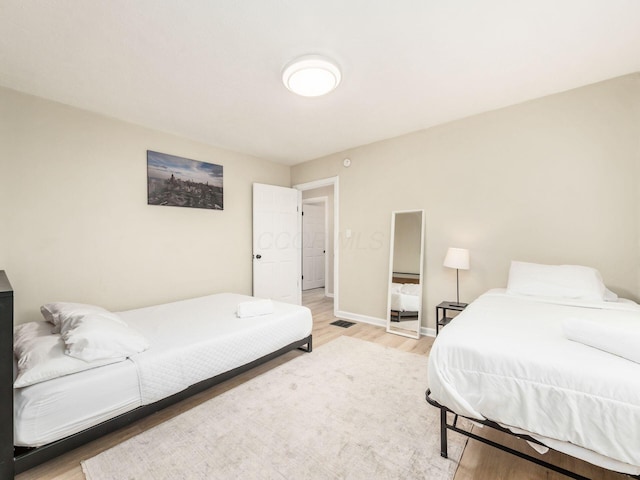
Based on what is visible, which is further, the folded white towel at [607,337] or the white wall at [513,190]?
the white wall at [513,190]

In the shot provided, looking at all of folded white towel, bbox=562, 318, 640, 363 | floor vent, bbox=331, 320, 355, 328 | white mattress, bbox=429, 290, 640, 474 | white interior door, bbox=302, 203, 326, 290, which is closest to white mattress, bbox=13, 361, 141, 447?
white mattress, bbox=429, 290, 640, 474

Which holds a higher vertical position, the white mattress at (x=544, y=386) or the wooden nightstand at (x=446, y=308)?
the white mattress at (x=544, y=386)

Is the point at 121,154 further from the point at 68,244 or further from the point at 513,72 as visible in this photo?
the point at 513,72

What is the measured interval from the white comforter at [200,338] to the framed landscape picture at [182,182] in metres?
1.30

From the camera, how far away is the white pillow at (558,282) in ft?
7.08

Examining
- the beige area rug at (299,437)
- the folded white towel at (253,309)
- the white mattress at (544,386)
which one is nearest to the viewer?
the white mattress at (544,386)

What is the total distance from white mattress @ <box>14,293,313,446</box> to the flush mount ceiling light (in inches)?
77.8

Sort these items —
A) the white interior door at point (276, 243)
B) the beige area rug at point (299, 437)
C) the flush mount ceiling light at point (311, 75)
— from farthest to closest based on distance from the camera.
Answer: the white interior door at point (276, 243) → the flush mount ceiling light at point (311, 75) → the beige area rug at point (299, 437)

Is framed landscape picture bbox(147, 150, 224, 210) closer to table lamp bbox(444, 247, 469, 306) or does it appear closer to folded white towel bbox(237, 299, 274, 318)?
folded white towel bbox(237, 299, 274, 318)

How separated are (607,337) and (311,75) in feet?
7.51

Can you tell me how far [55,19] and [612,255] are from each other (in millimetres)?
4375

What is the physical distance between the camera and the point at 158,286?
10.6 feet

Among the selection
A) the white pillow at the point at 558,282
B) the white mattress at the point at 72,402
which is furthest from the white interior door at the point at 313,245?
the white mattress at the point at 72,402

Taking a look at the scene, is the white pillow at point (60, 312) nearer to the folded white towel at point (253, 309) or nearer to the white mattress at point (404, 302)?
the folded white towel at point (253, 309)
